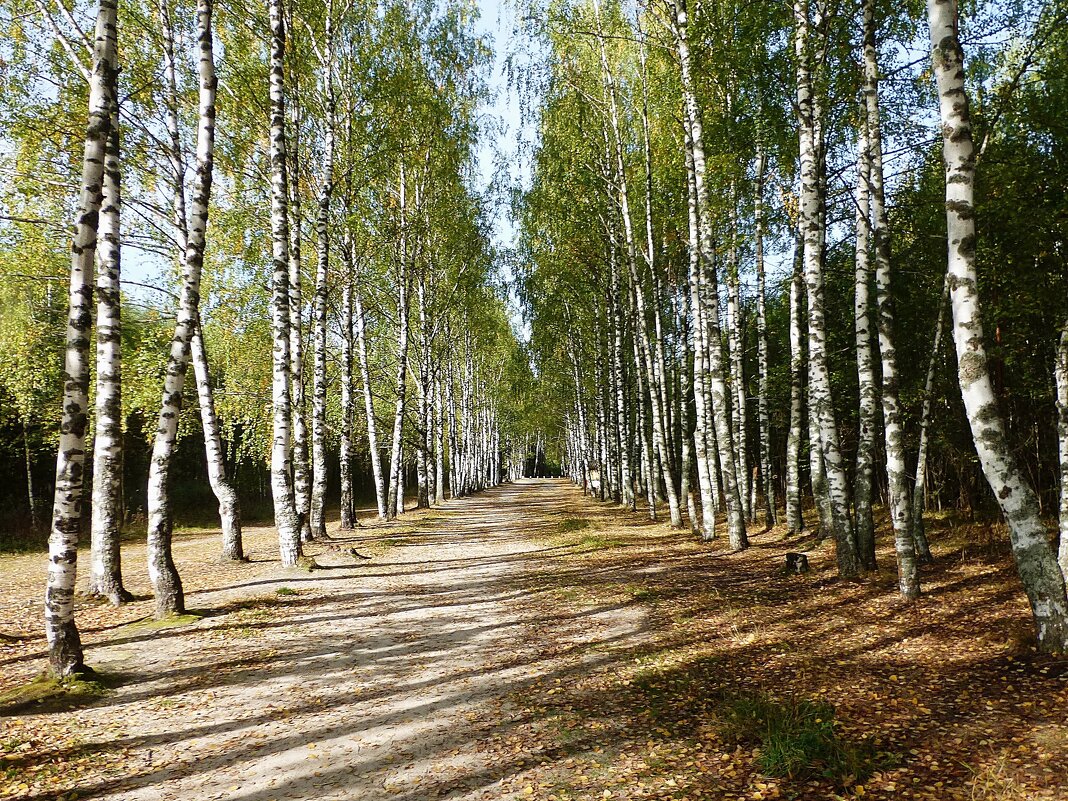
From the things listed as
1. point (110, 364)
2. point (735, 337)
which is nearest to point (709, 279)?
point (735, 337)

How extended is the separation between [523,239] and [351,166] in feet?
40.4

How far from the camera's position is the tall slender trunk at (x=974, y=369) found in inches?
219

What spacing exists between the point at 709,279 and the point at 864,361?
16.8 ft

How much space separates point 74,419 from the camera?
21.0 ft

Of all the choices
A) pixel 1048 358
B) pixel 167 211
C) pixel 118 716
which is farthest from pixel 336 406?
pixel 1048 358

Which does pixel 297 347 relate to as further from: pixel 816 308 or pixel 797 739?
pixel 797 739

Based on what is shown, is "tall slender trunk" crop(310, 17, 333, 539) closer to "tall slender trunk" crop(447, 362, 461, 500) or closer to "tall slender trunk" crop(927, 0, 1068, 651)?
"tall slender trunk" crop(927, 0, 1068, 651)

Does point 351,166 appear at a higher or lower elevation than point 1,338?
higher

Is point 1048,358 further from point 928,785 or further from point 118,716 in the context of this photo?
point 118,716

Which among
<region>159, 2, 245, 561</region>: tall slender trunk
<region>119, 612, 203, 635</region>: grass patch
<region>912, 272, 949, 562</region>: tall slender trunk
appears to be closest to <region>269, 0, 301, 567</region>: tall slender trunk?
<region>159, 2, 245, 561</region>: tall slender trunk

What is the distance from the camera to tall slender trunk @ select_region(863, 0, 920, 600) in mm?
8203

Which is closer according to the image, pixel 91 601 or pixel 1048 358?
pixel 91 601

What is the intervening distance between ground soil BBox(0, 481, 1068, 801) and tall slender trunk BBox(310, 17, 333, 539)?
6461mm

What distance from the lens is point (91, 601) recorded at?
32.2ft
